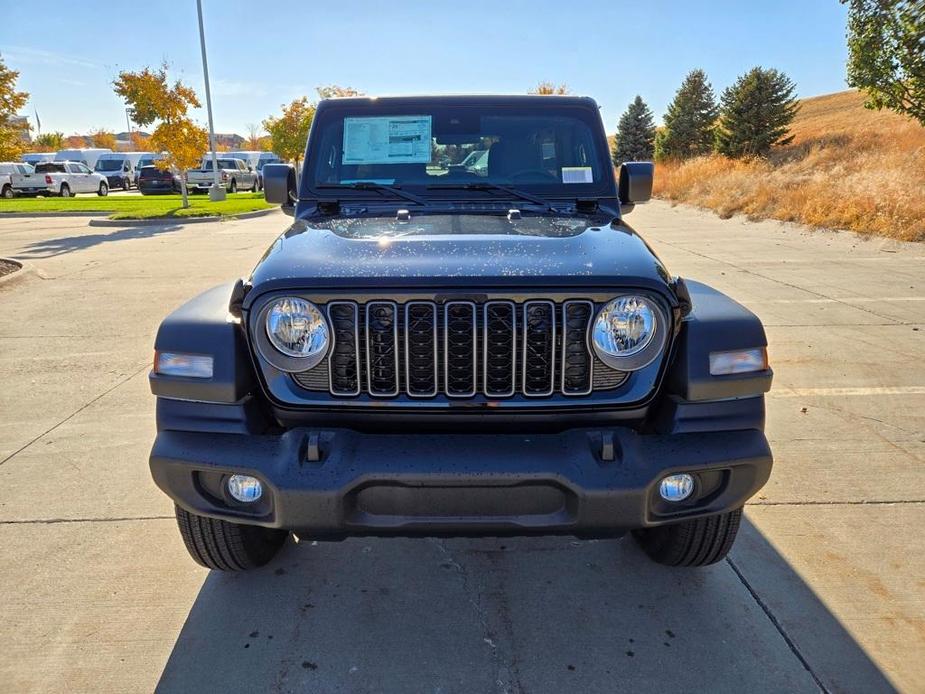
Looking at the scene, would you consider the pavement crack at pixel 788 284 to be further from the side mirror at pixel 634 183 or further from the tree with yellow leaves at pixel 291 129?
the tree with yellow leaves at pixel 291 129

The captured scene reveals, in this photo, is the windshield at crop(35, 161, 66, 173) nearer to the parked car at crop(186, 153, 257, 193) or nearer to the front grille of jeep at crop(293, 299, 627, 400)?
the parked car at crop(186, 153, 257, 193)

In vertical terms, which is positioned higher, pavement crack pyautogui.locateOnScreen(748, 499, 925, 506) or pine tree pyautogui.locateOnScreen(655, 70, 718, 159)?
pine tree pyautogui.locateOnScreen(655, 70, 718, 159)

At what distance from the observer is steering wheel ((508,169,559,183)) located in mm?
3299

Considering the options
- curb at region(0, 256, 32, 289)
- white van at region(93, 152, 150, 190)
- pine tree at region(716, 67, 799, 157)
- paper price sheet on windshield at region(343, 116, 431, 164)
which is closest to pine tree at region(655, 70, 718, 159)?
pine tree at region(716, 67, 799, 157)

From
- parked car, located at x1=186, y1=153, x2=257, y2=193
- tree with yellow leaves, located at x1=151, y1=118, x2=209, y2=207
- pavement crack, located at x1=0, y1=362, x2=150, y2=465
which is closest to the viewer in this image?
pavement crack, located at x1=0, y1=362, x2=150, y2=465

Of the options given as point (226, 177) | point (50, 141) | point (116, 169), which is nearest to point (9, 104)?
point (226, 177)

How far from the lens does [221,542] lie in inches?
99.2

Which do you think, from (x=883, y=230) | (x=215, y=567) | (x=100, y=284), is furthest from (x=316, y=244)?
(x=883, y=230)

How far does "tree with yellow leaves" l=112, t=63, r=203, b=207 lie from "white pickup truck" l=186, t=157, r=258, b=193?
837cm

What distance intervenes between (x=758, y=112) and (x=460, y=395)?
32.7m

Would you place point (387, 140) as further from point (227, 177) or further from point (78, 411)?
point (227, 177)

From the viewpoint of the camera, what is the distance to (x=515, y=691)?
214 centimetres

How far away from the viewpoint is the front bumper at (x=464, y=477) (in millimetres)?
1980

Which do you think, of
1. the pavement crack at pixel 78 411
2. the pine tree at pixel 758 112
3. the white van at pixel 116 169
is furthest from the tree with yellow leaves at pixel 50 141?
the pavement crack at pixel 78 411
